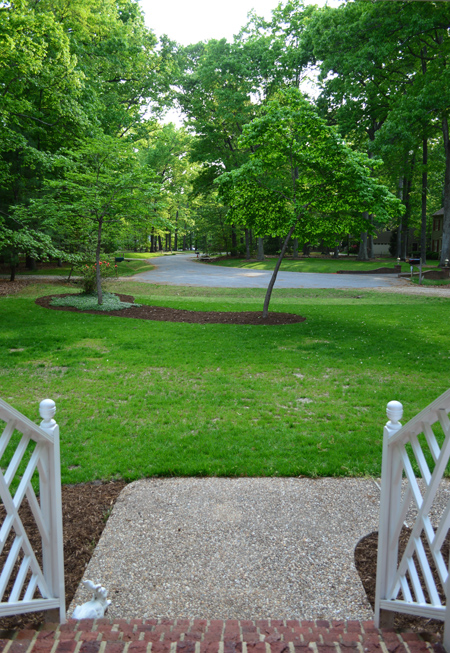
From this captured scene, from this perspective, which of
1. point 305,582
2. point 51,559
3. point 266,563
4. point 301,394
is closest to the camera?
point 51,559

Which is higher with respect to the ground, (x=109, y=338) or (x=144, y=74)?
(x=144, y=74)

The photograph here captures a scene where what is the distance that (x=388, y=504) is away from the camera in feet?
7.76

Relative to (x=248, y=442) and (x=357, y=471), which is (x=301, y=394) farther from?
(x=357, y=471)

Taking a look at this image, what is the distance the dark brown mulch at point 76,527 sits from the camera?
2.81 m

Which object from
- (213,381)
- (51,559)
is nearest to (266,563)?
(51,559)

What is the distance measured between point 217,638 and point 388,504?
3.50 feet

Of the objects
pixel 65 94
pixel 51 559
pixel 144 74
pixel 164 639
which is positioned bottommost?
pixel 164 639

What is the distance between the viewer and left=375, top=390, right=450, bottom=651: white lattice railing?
1.88 meters

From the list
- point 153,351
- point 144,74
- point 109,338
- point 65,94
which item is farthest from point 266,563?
point 144,74

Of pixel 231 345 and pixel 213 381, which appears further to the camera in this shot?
pixel 231 345

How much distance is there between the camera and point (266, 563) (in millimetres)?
3039

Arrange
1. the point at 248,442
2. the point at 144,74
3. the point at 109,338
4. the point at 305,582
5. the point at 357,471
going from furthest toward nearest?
1. the point at 144,74
2. the point at 109,338
3. the point at 248,442
4. the point at 357,471
5. the point at 305,582

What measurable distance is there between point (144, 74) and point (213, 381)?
2498cm

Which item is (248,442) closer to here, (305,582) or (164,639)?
(305,582)
